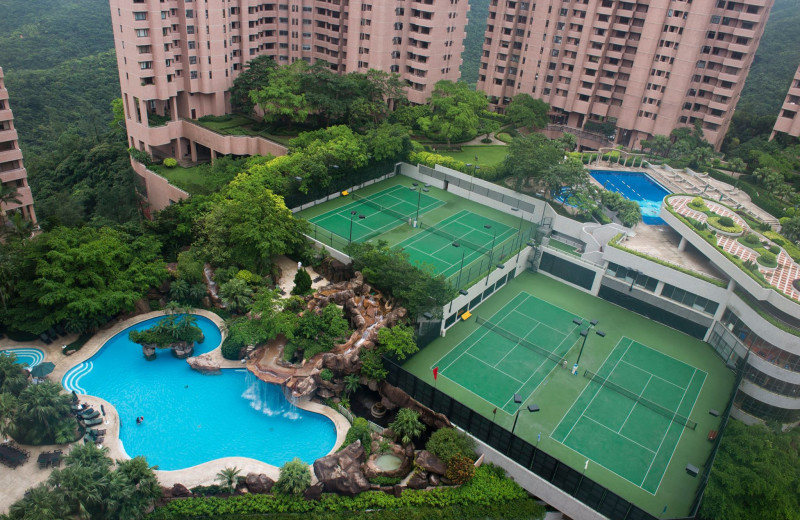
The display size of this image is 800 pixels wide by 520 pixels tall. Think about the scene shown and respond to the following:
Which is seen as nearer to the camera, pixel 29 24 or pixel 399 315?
pixel 399 315

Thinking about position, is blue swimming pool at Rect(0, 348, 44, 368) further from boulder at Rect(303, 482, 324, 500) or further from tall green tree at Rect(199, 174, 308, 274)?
boulder at Rect(303, 482, 324, 500)

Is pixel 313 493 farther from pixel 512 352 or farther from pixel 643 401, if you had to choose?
pixel 643 401

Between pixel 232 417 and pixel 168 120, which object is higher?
pixel 168 120

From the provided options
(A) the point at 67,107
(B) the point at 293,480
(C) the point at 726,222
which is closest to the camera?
(B) the point at 293,480

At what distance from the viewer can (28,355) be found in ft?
121

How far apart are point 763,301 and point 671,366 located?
7461 mm

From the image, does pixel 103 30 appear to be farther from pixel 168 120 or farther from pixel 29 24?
pixel 168 120

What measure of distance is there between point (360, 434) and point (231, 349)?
1076 centimetres

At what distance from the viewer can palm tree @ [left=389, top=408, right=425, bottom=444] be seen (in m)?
32.6

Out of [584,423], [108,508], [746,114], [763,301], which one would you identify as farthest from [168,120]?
[746,114]

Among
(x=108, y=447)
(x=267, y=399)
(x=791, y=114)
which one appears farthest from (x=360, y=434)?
(x=791, y=114)

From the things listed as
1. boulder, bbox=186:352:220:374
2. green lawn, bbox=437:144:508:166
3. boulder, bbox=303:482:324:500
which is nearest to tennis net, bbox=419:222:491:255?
green lawn, bbox=437:144:508:166

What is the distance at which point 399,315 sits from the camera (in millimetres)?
37938

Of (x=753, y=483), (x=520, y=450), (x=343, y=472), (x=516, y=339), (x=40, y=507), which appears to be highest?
(x=753, y=483)
